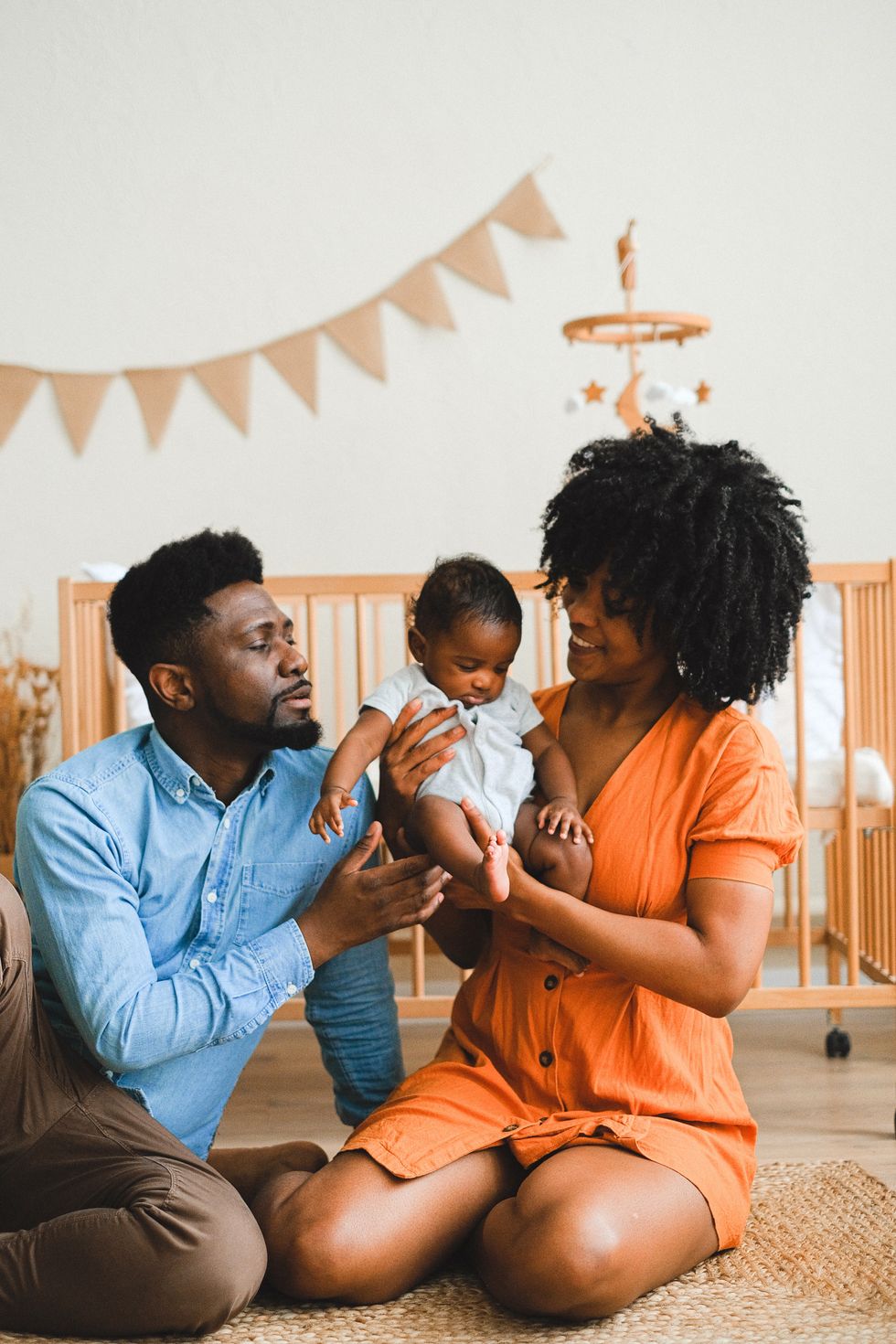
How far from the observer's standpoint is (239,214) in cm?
320

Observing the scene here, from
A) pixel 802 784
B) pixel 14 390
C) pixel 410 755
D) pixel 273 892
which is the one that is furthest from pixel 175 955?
pixel 14 390

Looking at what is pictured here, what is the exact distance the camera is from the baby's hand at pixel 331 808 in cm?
146

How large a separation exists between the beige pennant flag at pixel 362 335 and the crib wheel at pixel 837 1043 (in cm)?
183

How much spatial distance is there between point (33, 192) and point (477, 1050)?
8.25ft

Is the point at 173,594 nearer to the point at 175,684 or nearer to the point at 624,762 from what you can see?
the point at 175,684

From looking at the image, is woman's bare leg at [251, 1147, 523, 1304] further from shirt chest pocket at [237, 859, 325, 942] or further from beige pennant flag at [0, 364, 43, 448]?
beige pennant flag at [0, 364, 43, 448]

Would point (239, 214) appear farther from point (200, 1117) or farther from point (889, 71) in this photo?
point (200, 1117)

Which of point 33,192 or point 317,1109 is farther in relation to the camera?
point 33,192

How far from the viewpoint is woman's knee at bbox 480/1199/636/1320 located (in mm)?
1323

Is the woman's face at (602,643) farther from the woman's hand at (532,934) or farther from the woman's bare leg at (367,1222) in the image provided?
the woman's bare leg at (367,1222)

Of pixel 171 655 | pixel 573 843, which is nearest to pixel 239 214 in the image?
pixel 171 655

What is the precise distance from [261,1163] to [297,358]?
6.83 feet

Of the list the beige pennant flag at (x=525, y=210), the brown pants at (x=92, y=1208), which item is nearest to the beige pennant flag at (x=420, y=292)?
the beige pennant flag at (x=525, y=210)

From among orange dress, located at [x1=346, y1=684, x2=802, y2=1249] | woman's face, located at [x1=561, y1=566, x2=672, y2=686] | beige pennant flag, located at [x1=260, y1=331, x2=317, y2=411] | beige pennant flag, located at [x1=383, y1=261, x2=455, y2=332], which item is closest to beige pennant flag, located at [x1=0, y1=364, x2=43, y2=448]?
beige pennant flag, located at [x1=260, y1=331, x2=317, y2=411]
